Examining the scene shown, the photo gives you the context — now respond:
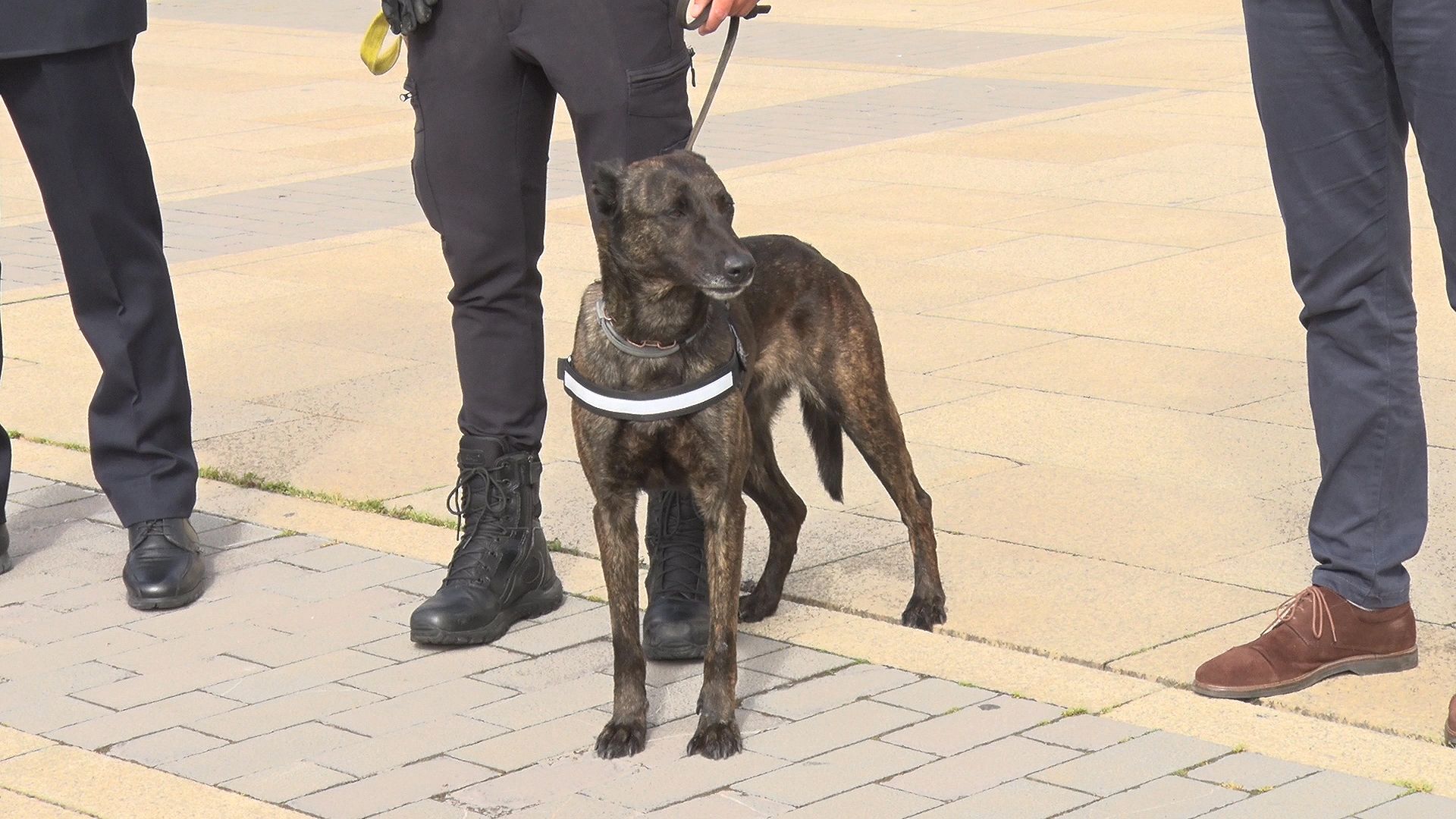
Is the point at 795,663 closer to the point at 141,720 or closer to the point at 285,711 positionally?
the point at 285,711

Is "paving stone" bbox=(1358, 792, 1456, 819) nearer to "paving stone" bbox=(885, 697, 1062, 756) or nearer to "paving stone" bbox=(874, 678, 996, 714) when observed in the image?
"paving stone" bbox=(885, 697, 1062, 756)

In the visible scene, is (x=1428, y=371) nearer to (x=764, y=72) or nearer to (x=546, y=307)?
(x=546, y=307)

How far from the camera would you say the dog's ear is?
399 cm

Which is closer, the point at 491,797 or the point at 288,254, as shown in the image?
the point at 491,797

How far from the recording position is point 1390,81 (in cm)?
411

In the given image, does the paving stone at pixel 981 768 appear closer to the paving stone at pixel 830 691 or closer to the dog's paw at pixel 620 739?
the paving stone at pixel 830 691

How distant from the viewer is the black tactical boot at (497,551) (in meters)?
4.75

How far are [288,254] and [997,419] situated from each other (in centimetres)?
457

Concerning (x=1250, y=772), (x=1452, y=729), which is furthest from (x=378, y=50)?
(x=1452, y=729)

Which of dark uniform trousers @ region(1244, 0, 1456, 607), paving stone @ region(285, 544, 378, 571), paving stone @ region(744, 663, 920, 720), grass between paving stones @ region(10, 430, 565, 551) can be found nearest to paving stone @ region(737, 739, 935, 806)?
paving stone @ region(744, 663, 920, 720)

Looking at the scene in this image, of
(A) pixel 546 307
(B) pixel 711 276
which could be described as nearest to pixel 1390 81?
(B) pixel 711 276

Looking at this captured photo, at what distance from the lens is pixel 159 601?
5.09 metres

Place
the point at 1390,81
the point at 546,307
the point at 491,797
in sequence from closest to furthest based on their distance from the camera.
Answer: the point at 491,797 → the point at 1390,81 → the point at 546,307

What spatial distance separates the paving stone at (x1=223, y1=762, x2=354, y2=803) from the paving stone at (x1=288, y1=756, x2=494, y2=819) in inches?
1.4
